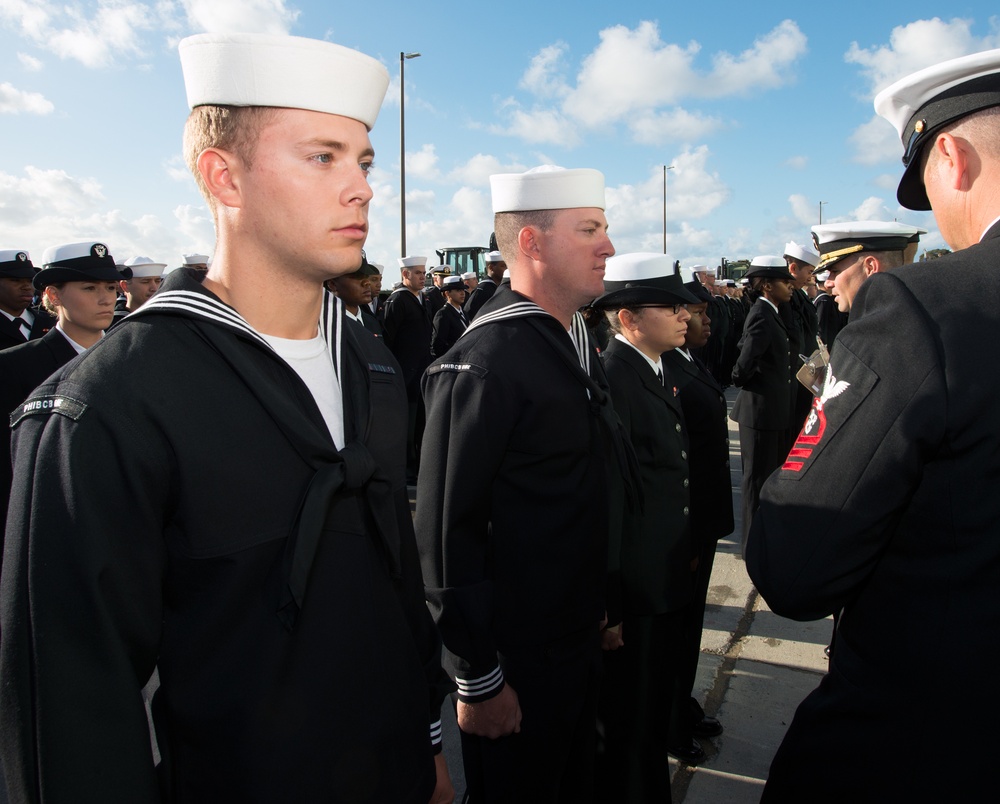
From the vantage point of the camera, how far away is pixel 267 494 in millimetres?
1146

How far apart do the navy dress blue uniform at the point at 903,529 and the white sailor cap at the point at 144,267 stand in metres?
8.09

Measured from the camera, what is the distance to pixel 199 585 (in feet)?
3.60

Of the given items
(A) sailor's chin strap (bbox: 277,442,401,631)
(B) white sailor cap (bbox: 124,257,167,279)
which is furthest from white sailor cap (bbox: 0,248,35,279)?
(A) sailor's chin strap (bbox: 277,442,401,631)

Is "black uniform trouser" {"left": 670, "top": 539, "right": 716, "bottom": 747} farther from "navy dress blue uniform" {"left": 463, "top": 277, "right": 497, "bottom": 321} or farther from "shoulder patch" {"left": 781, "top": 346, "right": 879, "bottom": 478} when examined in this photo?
"navy dress blue uniform" {"left": 463, "top": 277, "right": 497, "bottom": 321}

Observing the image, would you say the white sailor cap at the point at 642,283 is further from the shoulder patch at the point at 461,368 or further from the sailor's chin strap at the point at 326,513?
the sailor's chin strap at the point at 326,513

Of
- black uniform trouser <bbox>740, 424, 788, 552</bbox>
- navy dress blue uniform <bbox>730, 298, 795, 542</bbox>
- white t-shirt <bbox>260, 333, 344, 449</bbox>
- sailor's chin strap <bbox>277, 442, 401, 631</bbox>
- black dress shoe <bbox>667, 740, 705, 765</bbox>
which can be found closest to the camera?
sailor's chin strap <bbox>277, 442, 401, 631</bbox>

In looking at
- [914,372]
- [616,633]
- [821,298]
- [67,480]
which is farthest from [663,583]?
[821,298]

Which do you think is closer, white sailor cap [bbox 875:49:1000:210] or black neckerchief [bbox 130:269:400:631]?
black neckerchief [bbox 130:269:400:631]

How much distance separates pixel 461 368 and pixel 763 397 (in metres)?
4.13

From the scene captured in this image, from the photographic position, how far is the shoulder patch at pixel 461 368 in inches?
81.2

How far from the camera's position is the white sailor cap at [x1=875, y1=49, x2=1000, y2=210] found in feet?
4.23

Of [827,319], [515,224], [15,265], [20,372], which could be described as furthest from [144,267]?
[827,319]

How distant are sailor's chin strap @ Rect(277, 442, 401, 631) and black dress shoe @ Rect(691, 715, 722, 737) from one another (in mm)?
2357

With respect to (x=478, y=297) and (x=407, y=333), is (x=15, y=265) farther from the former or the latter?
(x=478, y=297)
